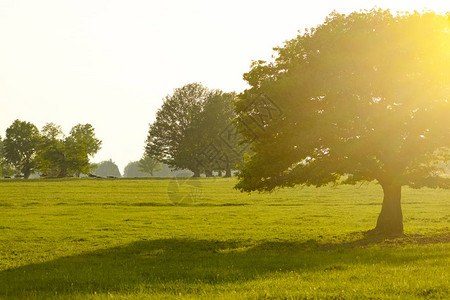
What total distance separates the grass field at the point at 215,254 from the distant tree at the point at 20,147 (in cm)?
8806

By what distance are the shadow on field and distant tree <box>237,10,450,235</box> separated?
4892mm

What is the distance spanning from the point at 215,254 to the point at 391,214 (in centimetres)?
1330

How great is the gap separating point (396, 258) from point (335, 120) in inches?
348

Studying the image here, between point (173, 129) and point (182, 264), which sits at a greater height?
point (173, 129)

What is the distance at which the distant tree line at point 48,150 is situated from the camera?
11075 cm

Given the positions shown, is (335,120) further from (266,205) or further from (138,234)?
(266,205)

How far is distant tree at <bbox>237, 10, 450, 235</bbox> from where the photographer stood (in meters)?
25.1

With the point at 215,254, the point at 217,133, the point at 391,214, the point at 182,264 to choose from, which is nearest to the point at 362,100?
the point at 391,214

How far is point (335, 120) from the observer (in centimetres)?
2430

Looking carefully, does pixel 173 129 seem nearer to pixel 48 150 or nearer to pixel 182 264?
pixel 48 150

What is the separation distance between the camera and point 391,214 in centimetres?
2825

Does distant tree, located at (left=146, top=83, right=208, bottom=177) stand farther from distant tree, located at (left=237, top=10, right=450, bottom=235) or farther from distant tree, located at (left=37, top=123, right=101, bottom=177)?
distant tree, located at (left=237, top=10, right=450, bottom=235)

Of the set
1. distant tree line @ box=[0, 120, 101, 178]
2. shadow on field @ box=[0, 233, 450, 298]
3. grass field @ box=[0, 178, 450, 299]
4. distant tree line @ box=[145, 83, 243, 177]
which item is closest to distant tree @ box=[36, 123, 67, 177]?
distant tree line @ box=[0, 120, 101, 178]

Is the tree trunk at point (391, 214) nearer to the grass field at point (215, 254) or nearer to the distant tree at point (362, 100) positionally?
the grass field at point (215, 254)
